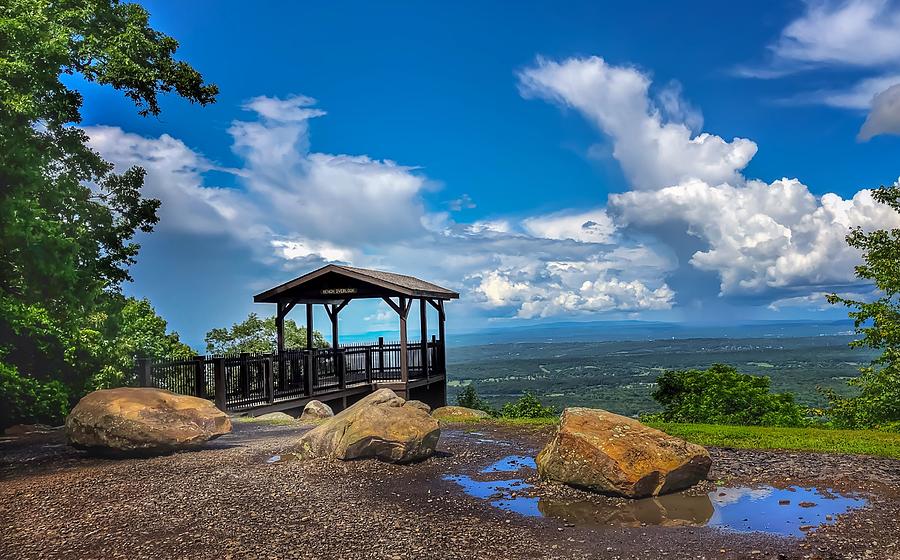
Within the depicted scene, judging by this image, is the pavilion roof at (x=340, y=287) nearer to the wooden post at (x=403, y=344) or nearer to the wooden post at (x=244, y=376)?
the wooden post at (x=403, y=344)

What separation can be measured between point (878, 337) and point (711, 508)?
11.9 meters

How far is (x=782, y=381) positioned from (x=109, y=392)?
5159 centimetres

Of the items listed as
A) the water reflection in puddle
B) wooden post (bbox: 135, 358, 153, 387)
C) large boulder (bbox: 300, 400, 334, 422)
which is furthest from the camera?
large boulder (bbox: 300, 400, 334, 422)

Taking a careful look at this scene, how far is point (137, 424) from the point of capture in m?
11.4

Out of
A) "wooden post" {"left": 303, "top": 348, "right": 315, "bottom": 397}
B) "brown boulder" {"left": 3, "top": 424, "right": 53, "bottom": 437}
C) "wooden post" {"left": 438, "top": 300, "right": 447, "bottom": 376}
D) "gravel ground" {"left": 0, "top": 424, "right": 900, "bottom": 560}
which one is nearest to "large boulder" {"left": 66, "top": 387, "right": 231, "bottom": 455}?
"gravel ground" {"left": 0, "top": 424, "right": 900, "bottom": 560}

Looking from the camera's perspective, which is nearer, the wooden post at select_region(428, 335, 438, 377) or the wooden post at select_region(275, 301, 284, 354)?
the wooden post at select_region(275, 301, 284, 354)

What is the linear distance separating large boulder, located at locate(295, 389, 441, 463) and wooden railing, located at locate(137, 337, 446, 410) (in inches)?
271

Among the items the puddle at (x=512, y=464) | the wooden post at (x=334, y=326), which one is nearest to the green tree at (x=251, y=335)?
the wooden post at (x=334, y=326)

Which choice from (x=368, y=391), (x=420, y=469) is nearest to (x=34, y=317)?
(x=420, y=469)

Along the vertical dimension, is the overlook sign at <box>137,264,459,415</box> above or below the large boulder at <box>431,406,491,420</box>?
above

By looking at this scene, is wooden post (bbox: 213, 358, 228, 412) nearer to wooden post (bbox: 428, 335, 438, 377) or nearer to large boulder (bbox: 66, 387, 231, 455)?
large boulder (bbox: 66, 387, 231, 455)

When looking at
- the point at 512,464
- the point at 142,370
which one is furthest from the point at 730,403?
the point at 142,370

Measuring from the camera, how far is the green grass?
37.8ft

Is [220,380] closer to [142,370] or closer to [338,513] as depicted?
[142,370]
